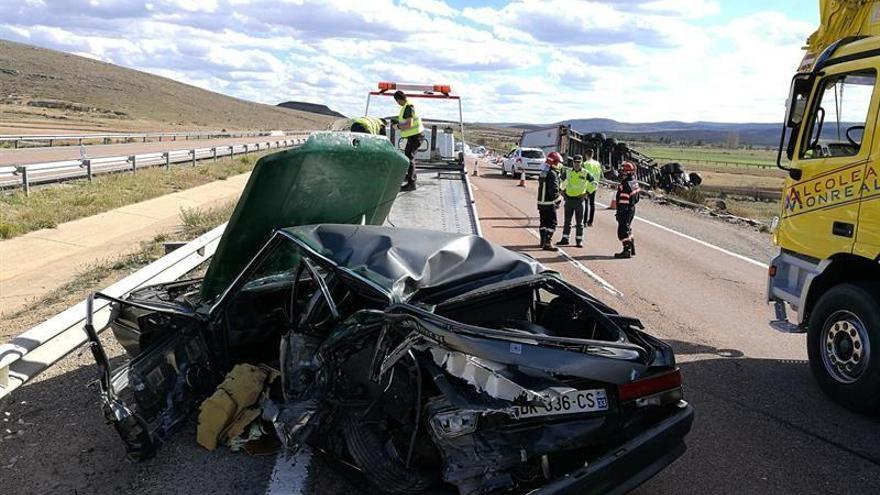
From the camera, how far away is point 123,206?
16344 mm

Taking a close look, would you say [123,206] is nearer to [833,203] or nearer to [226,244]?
[226,244]

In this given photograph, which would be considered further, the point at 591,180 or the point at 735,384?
the point at 591,180

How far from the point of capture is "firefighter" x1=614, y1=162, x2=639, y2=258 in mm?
12438

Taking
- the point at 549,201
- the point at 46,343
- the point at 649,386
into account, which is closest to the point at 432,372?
the point at 649,386

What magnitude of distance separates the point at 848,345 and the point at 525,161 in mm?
28484

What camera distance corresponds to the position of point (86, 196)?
52.8 ft

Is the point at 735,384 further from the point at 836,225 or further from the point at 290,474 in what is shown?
the point at 290,474

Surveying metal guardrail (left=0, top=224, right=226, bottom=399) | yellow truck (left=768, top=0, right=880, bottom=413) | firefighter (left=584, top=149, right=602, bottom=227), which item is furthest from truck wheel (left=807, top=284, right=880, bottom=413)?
firefighter (left=584, top=149, right=602, bottom=227)

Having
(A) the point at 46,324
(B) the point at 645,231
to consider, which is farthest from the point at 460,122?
(A) the point at 46,324

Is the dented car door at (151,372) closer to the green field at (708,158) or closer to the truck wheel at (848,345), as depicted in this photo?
the truck wheel at (848,345)

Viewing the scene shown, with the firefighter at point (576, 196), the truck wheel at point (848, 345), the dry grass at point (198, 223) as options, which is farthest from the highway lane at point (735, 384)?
the dry grass at point (198, 223)

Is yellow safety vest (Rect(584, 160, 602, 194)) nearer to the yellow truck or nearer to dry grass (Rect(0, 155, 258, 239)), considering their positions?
the yellow truck

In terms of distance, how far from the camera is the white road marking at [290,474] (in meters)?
3.90

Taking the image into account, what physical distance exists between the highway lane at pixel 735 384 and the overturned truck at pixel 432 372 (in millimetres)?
943
